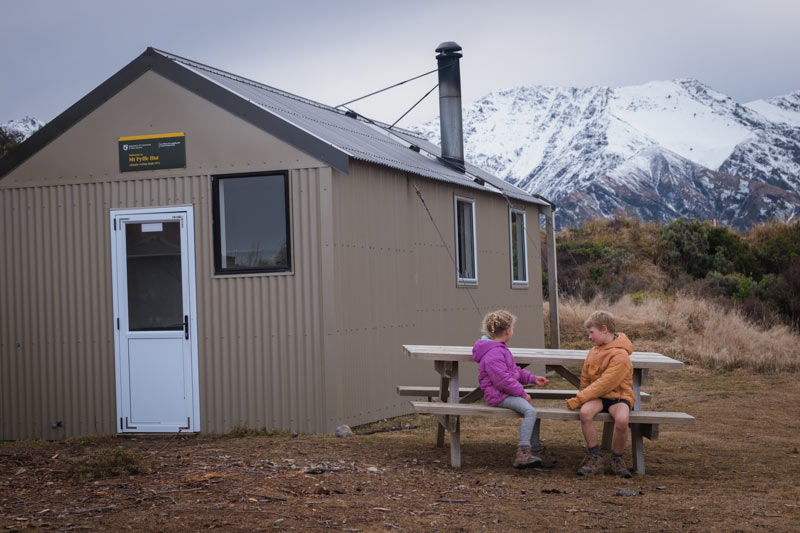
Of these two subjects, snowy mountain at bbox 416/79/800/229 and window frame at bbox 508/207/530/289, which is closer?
window frame at bbox 508/207/530/289

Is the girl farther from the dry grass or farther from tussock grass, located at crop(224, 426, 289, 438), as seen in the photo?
the dry grass

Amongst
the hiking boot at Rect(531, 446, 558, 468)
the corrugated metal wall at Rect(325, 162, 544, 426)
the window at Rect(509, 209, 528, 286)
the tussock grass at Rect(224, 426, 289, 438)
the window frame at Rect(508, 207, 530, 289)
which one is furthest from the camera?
the window at Rect(509, 209, 528, 286)

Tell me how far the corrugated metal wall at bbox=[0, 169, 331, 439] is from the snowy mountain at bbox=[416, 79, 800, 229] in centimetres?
6061

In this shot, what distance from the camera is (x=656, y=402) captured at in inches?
521

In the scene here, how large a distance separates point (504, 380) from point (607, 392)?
0.79 m

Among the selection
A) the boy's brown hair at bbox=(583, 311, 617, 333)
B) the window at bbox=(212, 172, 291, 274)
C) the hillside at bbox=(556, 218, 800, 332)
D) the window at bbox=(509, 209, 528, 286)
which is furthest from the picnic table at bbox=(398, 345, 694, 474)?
the hillside at bbox=(556, 218, 800, 332)

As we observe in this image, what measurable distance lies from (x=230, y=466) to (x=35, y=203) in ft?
16.0

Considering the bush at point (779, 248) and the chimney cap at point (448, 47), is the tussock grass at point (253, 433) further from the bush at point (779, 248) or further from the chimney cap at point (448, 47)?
the bush at point (779, 248)

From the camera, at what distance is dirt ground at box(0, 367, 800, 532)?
5922 mm

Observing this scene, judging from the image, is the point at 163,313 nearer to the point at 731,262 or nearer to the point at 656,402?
the point at 656,402

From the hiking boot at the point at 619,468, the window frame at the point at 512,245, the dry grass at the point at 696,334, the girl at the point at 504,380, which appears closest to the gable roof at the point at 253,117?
the window frame at the point at 512,245

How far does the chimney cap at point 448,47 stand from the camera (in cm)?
1569

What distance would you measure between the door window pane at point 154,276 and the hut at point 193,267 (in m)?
0.02

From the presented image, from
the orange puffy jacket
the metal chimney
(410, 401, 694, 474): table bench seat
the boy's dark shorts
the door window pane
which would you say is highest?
the metal chimney
